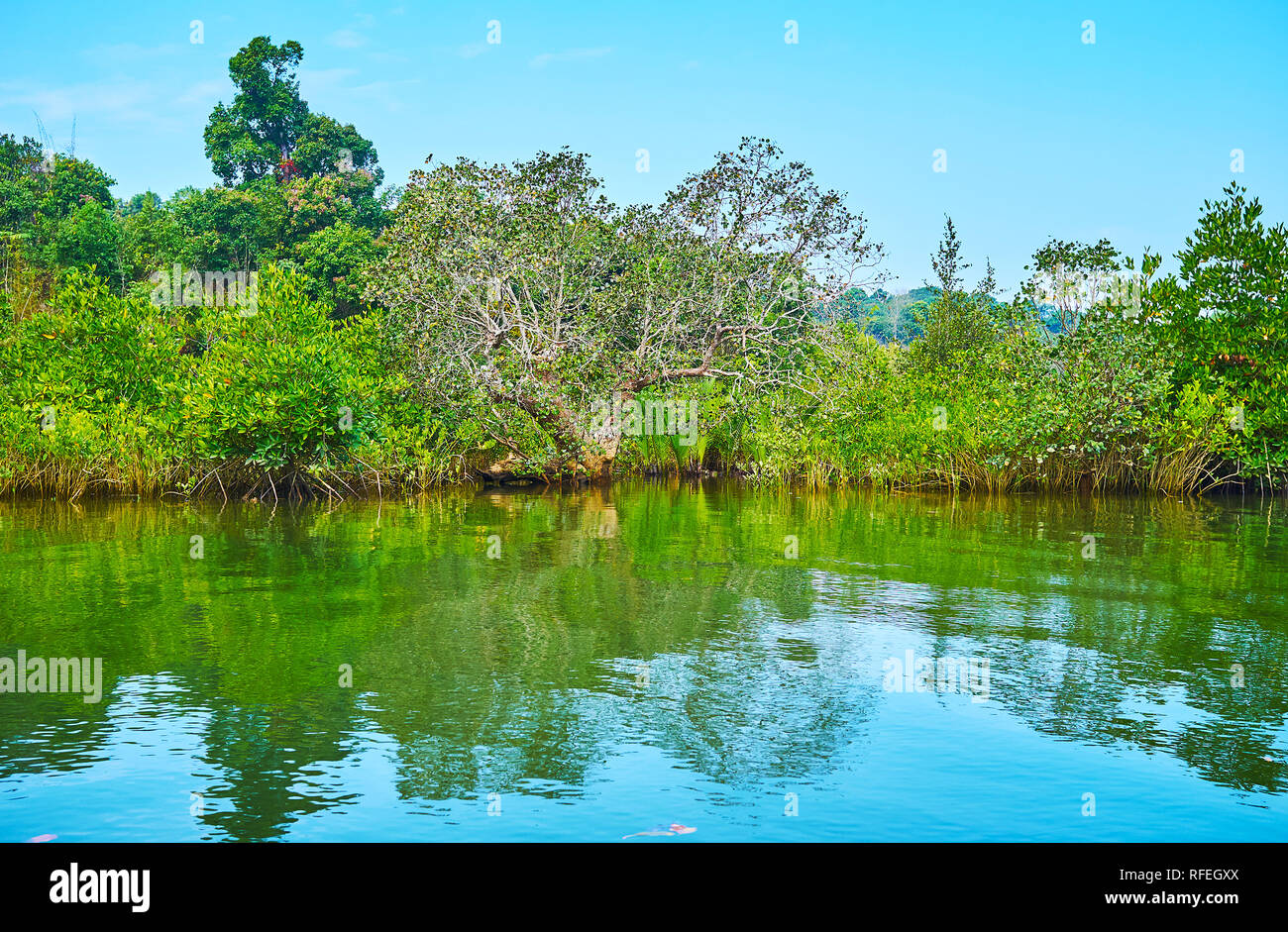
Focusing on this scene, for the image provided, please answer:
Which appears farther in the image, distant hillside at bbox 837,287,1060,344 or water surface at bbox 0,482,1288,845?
distant hillside at bbox 837,287,1060,344

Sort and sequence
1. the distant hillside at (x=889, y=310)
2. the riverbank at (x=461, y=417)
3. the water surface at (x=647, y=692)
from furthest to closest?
the distant hillside at (x=889, y=310) → the riverbank at (x=461, y=417) → the water surface at (x=647, y=692)

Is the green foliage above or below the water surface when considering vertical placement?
above

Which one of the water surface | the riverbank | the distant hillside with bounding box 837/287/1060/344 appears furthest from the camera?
the distant hillside with bounding box 837/287/1060/344

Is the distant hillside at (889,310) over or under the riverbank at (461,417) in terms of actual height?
over

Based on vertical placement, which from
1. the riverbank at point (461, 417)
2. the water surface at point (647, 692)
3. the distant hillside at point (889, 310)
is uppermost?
the distant hillside at point (889, 310)

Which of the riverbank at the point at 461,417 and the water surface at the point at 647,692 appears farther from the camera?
the riverbank at the point at 461,417

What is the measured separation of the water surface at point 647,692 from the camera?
5320 millimetres

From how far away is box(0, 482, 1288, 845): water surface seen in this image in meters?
5.32

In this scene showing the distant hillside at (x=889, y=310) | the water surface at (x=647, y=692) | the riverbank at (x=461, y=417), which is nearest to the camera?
the water surface at (x=647, y=692)

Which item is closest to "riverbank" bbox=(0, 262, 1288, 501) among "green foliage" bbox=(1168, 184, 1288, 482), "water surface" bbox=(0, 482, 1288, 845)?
"green foliage" bbox=(1168, 184, 1288, 482)

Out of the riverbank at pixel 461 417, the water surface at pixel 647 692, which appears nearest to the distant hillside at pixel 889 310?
the riverbank at pixel 461 417

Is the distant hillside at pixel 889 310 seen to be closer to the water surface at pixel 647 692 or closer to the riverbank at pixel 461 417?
→ the riverbank at pixel 461 417

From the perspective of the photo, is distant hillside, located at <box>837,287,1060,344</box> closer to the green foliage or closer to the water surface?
the green foliage
